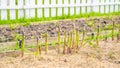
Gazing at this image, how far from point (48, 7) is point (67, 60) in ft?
12.9

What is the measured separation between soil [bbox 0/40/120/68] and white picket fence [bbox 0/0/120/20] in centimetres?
279

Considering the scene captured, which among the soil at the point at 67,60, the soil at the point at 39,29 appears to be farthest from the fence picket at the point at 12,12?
the soil at the point at 67,60

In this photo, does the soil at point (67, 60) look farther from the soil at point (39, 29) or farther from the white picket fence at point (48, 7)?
the white picket fence at point (48, 7)

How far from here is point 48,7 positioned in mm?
8141

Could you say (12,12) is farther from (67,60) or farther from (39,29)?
(67,60)

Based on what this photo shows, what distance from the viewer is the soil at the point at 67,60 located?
4.12 metres

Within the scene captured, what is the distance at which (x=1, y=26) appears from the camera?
6672mm

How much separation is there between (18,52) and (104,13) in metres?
5.27

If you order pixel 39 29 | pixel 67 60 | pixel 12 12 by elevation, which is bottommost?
pixel 67 60

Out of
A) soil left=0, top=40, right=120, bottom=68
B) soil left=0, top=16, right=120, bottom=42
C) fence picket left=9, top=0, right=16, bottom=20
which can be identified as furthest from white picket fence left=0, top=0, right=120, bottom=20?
soil left=0, top=40, right=120, bottom=68

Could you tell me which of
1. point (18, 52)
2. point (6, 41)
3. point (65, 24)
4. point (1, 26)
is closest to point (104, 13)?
point (65, 24)

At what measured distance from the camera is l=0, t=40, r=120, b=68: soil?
4.12 m

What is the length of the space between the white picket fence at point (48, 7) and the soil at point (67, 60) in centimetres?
279

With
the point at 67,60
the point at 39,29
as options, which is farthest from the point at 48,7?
the point at 67,60
